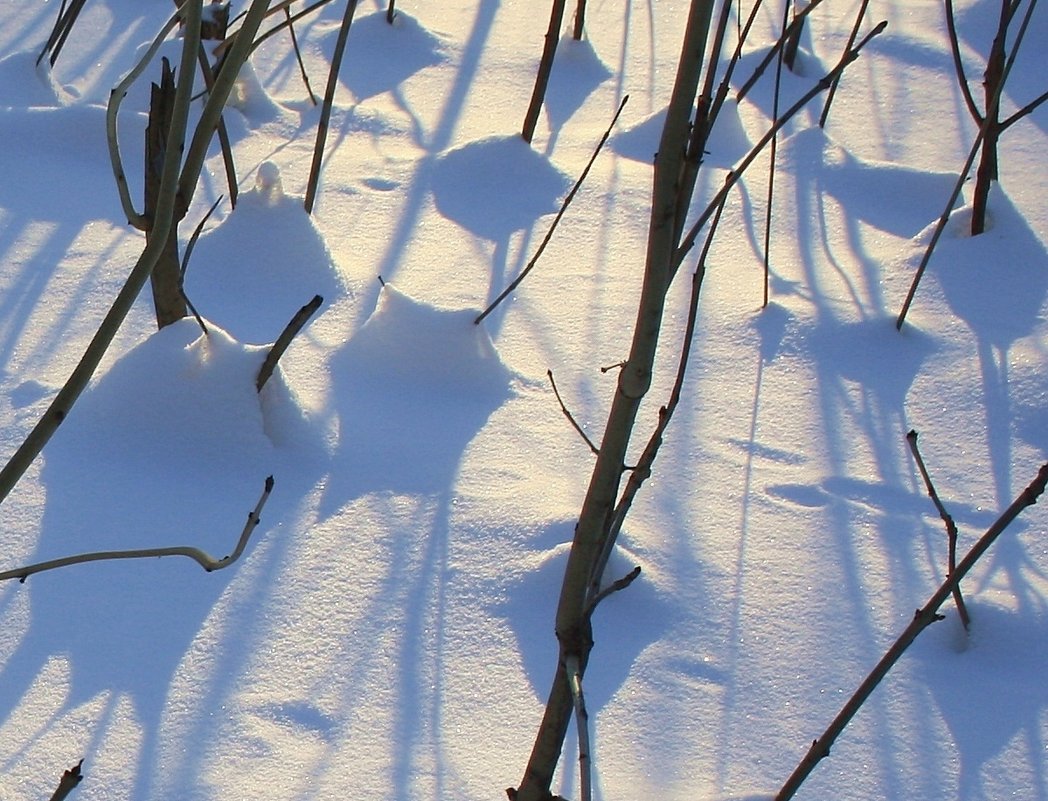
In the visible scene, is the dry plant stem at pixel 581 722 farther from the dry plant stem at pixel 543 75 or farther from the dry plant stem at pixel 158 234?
the dry plant stem at pixel 543 75

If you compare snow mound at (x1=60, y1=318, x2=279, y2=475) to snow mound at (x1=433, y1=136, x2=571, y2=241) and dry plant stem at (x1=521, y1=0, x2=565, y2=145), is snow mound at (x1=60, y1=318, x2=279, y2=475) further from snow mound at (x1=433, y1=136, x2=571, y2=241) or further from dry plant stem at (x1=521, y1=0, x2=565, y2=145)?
dry plant stem at (x1=521, y1=0, x2=565, y2=145)

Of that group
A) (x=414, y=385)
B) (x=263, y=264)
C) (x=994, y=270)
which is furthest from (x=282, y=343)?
(x=994, y=270)

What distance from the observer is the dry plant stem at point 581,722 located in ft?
1.84

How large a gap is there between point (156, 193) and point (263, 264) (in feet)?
1.48

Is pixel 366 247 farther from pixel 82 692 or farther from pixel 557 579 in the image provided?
pixel 82 692

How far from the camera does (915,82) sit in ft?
10.1

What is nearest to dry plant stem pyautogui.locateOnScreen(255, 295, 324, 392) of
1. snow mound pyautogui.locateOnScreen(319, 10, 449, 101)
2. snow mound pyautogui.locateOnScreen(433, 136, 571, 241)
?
snow mound pyautogui.locateOnScreen(433, 136, 571, 241)

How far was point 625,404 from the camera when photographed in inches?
26.3

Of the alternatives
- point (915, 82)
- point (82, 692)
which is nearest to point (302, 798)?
point (82, 692)

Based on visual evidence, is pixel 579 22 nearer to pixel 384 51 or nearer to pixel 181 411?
pixel 384 51

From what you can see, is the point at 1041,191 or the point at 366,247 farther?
the point at 1041,191

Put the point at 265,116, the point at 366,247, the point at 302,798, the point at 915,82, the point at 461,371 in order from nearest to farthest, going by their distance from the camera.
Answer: the point at 302,798 < the point at 461,371 < the point at 366,247 < the point at 265,116 < the point at 915,82

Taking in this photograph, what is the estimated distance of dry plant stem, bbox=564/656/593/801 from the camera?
56 cm

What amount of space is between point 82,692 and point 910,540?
1.00 meters
